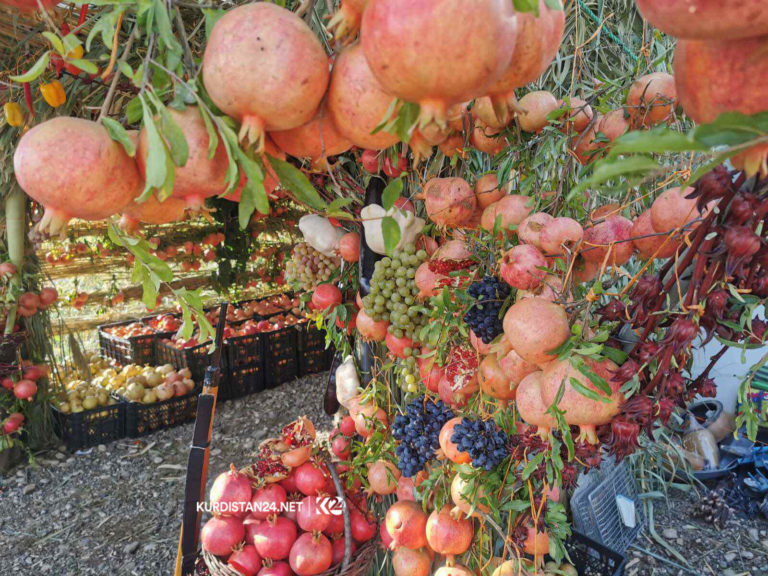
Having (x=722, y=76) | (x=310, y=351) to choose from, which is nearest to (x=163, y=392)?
(x=310, y=351)

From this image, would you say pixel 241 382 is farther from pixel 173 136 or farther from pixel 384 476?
pixel 173 136

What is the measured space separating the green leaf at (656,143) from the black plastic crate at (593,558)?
1.94 meters

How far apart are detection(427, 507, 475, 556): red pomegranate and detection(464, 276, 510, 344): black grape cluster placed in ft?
2.00

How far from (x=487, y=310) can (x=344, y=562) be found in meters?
1.17

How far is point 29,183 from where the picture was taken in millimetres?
485

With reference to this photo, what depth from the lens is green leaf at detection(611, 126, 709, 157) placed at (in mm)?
343

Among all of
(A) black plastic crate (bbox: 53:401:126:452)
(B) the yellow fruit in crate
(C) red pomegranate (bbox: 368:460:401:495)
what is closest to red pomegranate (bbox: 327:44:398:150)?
(C) red pomegranate (bbox: 368:460:401:495)

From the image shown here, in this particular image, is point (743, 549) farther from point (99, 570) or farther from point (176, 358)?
point (176, 358)

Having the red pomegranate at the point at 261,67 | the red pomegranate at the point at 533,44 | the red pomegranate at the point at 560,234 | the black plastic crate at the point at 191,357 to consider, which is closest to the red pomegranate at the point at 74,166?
the red pomegranate at the point at 261,67

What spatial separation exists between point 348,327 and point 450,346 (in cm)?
77

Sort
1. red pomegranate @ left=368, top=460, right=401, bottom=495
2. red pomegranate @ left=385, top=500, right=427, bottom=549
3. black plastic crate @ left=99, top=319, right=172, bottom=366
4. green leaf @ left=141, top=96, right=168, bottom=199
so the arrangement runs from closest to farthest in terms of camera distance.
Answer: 1. green leaf @ left=141, top=96, right=168, bottom=199
2. red pomegranate @ left=385, top=500, right=427, bottom=549
3. red pomegranate @ left=368, top=460, right=401, bottom=495
4. black plastic crate @ left=99, top=319, right=172, bottom=366

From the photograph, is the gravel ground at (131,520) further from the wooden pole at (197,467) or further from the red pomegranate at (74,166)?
the red pomegranate at (74,166)

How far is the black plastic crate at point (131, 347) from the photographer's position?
15.6 feet

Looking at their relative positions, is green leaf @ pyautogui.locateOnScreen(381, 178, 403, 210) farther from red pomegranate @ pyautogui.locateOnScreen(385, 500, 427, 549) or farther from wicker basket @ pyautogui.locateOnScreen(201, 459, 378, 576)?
wicker basket @ pyautogui.locateOnScreen(201, 459, 378, 576)
